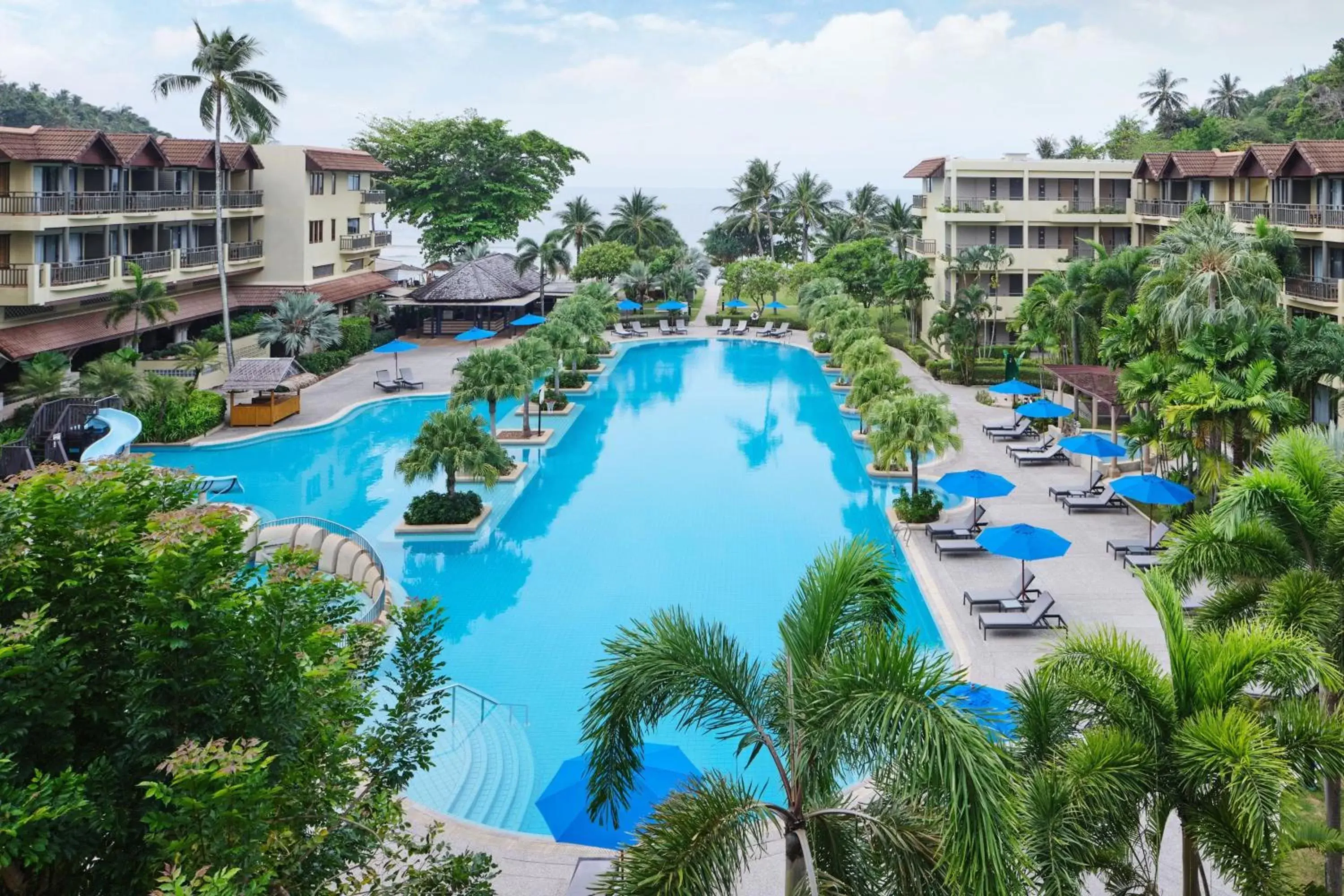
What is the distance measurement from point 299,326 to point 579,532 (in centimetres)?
2360

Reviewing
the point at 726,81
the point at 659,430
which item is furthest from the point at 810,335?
the point at 726,81

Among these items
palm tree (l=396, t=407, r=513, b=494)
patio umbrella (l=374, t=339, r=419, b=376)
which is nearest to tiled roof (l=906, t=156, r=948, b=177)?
patio umbrella (l=374, t=339, r=419, b=376)

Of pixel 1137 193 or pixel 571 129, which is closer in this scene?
pixel 1137 193

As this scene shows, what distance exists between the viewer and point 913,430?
27.7m

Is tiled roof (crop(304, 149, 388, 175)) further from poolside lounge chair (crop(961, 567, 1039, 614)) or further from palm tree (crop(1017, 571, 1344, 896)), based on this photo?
palm tree (crop(1017, 571, 1344, 896))

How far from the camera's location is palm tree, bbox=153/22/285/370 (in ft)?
130

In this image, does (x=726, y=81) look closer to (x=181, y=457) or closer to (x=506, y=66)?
(x=506, y=66)

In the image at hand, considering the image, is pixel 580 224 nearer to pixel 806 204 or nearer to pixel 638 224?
pixel 638 224

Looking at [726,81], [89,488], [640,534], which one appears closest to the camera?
[89,488]

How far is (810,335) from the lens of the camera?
61.3m

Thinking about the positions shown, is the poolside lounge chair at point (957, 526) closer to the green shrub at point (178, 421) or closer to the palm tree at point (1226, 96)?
the green shrub at point (178, 421)

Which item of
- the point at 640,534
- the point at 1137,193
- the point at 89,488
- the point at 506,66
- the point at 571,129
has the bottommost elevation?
the point at 640,534

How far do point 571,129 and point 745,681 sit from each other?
97.9 metres

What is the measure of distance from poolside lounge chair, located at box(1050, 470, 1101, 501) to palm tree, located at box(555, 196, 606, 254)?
Result: 166ft
